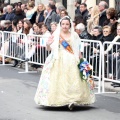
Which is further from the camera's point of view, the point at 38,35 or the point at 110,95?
the point at 38,35

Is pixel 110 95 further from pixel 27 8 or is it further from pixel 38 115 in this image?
pixel 27 8

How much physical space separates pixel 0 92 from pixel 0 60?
22.7ft

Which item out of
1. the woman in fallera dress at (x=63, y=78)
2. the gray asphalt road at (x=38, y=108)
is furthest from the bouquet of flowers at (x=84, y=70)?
the gray asphalt road at (x=38, y=108)

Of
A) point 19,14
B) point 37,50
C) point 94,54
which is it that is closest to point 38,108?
point 94,54

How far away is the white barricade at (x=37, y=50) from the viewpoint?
17234 mm

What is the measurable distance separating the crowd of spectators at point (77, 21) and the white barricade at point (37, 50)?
317 mm

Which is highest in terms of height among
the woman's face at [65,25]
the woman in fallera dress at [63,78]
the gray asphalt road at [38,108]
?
the woman's face at [65,25]

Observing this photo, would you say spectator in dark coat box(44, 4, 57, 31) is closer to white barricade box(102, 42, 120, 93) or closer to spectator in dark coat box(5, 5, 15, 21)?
spectator in dark coat box(5, 5, 15, 21)

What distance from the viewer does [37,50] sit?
17.6 metres

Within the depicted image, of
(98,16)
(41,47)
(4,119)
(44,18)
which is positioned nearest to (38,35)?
(41,47)

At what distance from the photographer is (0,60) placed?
20609 millimetres

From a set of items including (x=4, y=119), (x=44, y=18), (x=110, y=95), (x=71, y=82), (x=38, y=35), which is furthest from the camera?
(x=44, y=18)

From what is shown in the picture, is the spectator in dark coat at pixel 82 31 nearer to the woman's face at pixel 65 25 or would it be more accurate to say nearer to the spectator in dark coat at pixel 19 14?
the woman's face at pixel 65 25

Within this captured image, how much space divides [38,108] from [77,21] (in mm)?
6114
